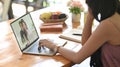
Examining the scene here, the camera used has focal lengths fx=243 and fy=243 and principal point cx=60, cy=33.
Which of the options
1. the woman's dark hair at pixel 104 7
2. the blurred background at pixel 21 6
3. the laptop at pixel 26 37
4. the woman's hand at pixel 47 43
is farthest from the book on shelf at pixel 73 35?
the blurred background at pixel 21 6

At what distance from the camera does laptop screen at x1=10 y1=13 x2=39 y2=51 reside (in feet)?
5.57

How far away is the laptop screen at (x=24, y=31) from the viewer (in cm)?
170

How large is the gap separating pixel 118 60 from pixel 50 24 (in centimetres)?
78

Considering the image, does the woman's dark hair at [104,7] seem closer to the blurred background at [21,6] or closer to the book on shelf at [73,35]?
the book on shelf at [73,35]

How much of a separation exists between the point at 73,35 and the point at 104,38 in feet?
1.54

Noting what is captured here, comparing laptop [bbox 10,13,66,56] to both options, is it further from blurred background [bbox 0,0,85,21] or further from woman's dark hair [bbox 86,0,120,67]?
blurred background [bbox 0,0,85,21]

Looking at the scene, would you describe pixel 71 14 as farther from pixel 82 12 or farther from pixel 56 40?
pixel 56 40

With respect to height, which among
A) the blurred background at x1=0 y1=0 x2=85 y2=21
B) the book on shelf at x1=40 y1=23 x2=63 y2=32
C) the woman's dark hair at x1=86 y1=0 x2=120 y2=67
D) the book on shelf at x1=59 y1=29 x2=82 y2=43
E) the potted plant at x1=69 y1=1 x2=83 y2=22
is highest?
the woman's dark hair at x1=86 y1=0 x2=120 y2=67

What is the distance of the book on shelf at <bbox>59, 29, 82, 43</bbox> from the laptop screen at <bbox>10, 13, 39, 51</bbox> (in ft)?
0.78

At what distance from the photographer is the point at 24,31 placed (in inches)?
69.8

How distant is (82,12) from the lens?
2.28 m

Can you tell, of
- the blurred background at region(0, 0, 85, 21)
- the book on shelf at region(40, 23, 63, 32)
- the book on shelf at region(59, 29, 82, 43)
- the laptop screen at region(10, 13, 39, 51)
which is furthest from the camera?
the blurred background at region(0, 0, 85, 21)

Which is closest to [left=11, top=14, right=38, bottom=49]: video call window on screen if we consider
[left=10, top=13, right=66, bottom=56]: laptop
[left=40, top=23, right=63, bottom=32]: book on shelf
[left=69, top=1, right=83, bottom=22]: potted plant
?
[left=10, top=13, right=66, bottom=56]: laptop

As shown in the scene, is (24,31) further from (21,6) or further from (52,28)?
(21,6)
